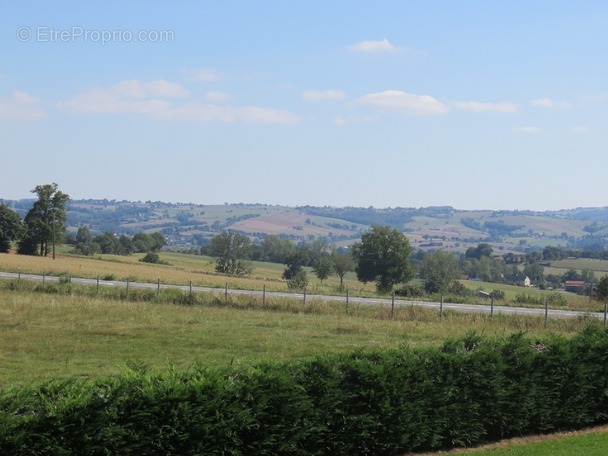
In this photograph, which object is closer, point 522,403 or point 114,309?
point 522,403

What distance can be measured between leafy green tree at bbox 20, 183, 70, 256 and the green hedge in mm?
87199

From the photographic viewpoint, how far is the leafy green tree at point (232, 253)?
352 feet

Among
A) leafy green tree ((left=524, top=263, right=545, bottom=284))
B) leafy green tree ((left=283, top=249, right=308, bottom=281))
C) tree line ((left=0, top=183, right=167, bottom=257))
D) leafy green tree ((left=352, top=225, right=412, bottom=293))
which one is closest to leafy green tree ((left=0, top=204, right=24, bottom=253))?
tree line ((left=0, top=183, right=167, bottom=257))

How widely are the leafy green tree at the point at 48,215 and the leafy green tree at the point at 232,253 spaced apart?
20815mm

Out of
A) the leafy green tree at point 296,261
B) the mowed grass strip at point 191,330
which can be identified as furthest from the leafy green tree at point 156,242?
the mowed grass strip at point 191,330

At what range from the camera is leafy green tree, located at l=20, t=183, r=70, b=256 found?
96.8 m

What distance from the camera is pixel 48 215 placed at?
323ft

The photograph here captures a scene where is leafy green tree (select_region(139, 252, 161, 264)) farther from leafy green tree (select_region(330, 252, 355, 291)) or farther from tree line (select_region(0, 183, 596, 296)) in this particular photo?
leafy green tree (select_region(330, 252, 355, 291))

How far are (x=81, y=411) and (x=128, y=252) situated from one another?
134673 millimetres

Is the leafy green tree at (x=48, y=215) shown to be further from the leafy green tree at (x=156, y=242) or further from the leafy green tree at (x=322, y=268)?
the leafy green tree at (x=156, y=242)

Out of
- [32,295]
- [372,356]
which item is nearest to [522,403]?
[372,356]

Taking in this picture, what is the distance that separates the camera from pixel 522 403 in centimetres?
1516

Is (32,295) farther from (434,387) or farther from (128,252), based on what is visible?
(128,252)

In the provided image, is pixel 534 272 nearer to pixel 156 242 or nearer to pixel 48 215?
pixel 156 242
